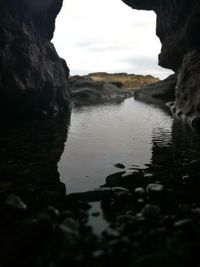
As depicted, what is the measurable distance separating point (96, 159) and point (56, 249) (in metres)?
9.00

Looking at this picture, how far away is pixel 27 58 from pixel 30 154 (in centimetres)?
1729

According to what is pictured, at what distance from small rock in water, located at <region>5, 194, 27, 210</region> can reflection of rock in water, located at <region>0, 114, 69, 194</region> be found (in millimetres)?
2074

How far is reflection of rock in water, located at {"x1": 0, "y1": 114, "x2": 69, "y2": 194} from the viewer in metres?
12.4

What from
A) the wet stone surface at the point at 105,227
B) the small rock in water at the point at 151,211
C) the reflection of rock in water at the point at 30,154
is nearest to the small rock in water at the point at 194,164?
the wet stone surface at the point at 105,227

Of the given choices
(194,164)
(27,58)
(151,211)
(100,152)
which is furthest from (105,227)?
(27,58)

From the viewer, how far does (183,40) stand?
35.8m

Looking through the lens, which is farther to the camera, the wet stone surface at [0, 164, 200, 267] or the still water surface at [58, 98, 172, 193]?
the still water surface at [58, 98, 172, 193]

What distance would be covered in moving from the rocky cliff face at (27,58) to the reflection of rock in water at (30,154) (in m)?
4.97

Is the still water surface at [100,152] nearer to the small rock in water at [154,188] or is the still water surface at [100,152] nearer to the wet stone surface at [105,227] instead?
the wet stone surface at [105,227]

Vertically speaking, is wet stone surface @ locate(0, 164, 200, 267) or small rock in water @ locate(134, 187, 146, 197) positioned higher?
small rock in water @ locate(134, 187, 146, 197)

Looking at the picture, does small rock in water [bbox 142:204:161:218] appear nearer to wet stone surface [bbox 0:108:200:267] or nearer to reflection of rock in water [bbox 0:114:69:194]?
wet stone surface [bbox 0:108:200:267]

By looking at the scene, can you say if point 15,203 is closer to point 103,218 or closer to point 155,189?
point 103,218

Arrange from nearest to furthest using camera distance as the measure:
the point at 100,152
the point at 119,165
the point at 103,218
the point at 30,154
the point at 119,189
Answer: the point at 103,218 < the point at 119,189 < the point at 119,165 < the point at 30,154 < the point at 100,152

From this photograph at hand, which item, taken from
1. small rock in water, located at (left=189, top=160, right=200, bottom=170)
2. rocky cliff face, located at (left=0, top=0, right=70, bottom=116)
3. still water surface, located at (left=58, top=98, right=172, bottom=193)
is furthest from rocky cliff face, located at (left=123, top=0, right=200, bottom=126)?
small rock in water, located at (left=189, top=160, right=200, bottom=170)
